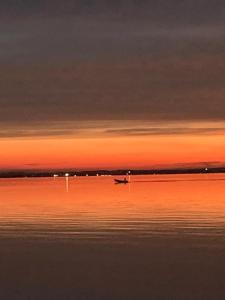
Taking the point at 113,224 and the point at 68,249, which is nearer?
the point at 68,249

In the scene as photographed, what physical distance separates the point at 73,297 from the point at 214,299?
2356 millimetres

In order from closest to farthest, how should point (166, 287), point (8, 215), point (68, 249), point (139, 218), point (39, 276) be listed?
point (166, 287) → point (39, 276) → point (68, 249) → point (139, 218) → point (8, 215)

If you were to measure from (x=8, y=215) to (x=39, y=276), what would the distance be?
1716cm

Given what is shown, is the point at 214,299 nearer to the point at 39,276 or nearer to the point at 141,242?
the point at 39,276

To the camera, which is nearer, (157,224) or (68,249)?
(68,249)

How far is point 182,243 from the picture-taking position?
21094 millimetres

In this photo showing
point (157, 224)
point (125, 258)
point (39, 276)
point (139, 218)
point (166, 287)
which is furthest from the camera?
point (139, 218)

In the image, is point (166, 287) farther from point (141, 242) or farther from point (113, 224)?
point (113, 224)

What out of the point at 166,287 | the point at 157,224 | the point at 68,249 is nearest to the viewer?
the point at 166,287

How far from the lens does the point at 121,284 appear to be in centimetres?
1505

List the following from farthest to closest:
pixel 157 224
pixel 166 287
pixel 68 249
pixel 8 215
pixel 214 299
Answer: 1. pixel 8 215
2. pixel 157 224
3. pixel 68 249
4. pixel 166 287
5. pixel 214 299

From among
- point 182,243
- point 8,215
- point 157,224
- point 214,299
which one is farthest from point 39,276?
point 8,215

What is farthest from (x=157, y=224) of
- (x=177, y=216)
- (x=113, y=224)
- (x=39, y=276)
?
(x=39, y=276)

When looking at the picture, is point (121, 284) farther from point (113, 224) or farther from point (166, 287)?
point (113, 224)
